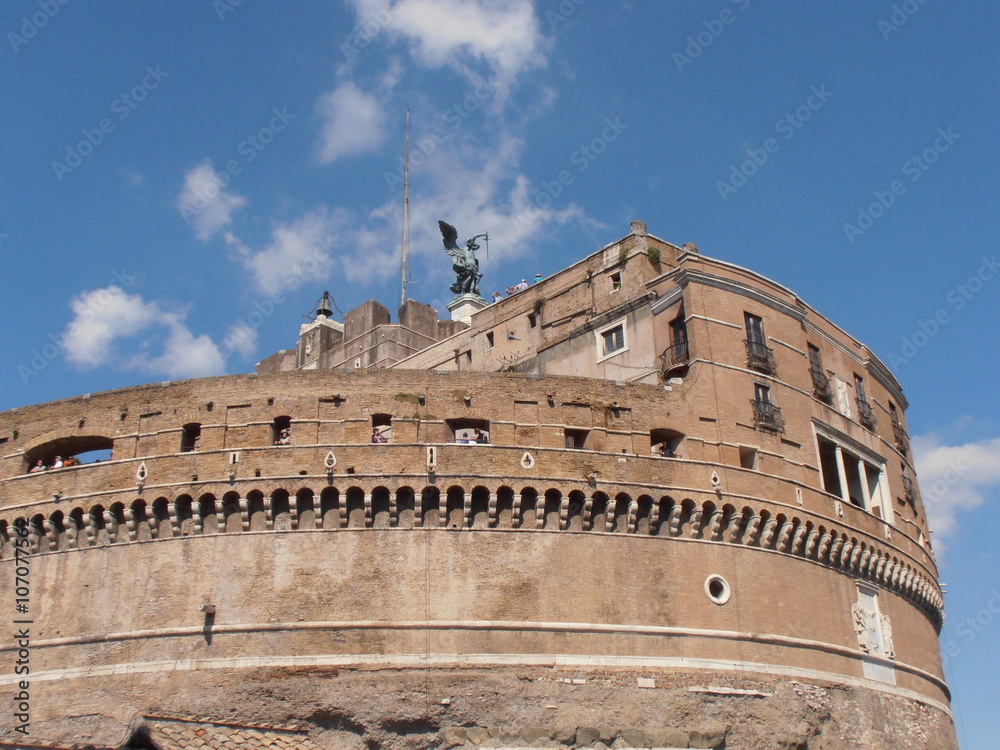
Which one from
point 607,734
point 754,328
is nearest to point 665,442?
point 754,328

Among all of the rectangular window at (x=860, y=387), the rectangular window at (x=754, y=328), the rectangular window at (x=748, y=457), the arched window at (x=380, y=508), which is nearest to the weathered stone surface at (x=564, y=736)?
the arched window at (x=380, y=508)

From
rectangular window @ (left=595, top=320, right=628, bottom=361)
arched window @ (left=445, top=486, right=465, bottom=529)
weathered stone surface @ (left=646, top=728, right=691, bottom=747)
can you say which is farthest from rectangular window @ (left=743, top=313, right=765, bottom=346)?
weathered stone surface @ (left=646, top=728, right=691, bottom=747)

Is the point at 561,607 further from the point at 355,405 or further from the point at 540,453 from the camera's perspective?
the point at 355,405

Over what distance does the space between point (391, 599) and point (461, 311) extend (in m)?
22.6

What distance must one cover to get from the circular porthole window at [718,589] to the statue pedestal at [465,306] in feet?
69.8

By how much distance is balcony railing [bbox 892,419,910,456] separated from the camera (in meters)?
37.7

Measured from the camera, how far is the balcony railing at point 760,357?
3110 cm

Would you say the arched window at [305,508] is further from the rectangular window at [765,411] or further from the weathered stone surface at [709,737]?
the rectangular window at [765,411]

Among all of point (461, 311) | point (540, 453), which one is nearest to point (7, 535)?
point (540, 453)

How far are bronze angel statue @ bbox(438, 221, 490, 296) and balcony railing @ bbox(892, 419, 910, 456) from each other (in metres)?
17.8

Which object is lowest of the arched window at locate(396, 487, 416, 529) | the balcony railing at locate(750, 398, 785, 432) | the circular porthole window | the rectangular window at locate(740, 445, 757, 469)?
the circular porthole window

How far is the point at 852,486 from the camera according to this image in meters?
34.9

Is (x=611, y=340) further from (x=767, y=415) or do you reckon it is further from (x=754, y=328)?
(x=767, y=415)

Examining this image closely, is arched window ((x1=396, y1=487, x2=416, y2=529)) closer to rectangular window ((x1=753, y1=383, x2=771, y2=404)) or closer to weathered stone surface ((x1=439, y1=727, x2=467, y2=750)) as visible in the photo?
weathered stone surface ((x1=439, y1=727, x2=467, y2=750))
